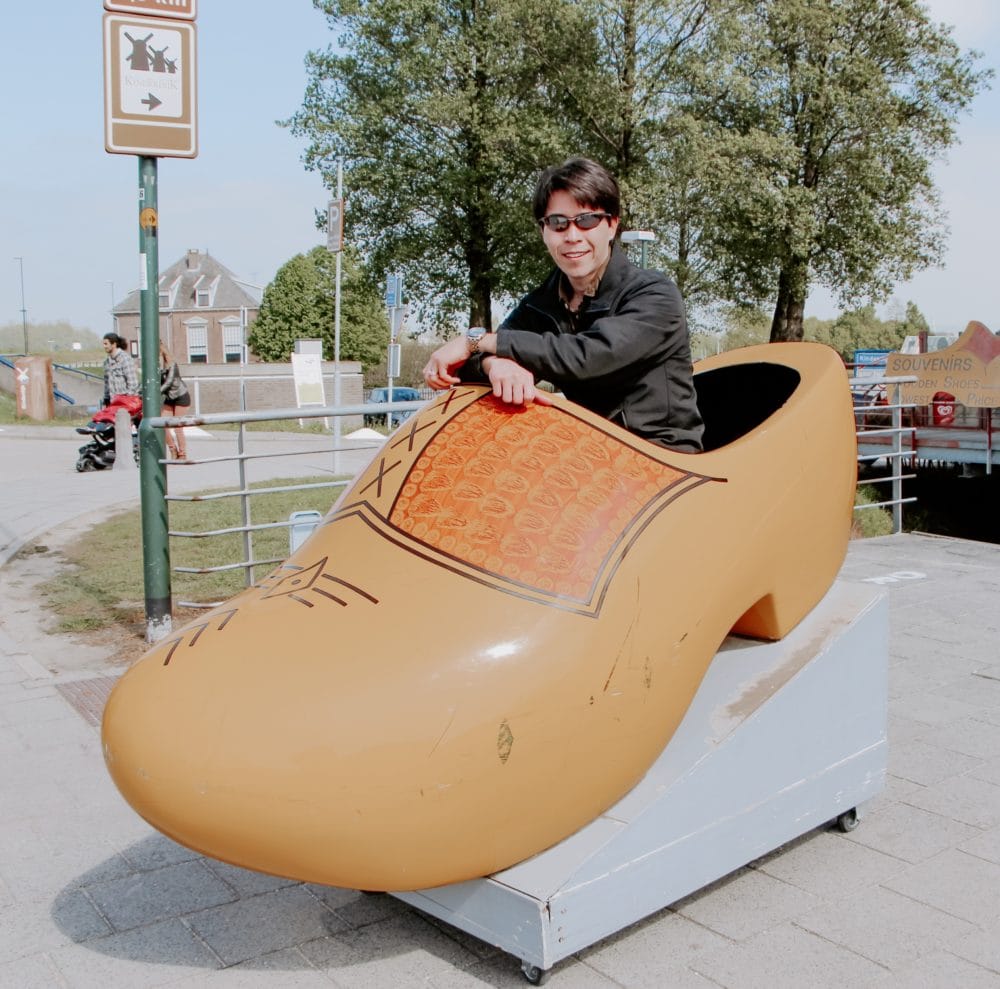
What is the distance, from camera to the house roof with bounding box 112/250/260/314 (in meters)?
58.0

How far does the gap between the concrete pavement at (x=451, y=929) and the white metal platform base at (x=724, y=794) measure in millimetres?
104

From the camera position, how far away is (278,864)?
77.0 inches

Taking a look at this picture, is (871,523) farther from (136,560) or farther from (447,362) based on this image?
(447,362)

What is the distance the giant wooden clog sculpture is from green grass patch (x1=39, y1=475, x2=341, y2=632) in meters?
2.87

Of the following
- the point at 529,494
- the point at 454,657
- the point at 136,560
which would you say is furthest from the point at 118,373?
the point at 454,657

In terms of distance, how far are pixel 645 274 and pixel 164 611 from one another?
3057mm

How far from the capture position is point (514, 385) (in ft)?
7.63

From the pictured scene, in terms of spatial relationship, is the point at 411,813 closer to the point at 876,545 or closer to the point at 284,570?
the point at 284,570

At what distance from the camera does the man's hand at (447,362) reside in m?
2.53

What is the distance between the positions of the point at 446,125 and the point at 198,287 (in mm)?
38160

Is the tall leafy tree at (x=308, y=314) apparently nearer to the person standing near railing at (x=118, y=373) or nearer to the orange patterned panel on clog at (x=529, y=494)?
the person standing near railing at (x=118, y=373)

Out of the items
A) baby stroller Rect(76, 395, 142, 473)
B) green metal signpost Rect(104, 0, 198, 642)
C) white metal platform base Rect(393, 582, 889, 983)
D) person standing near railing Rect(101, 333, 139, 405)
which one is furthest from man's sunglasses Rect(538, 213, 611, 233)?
person standing near railing Rect(101, 333, 139, 405)

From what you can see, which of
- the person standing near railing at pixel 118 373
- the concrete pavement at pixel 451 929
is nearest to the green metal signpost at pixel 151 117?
the concrete pavement at pixel 451 929

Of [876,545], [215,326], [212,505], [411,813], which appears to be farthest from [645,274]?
[215,326]
